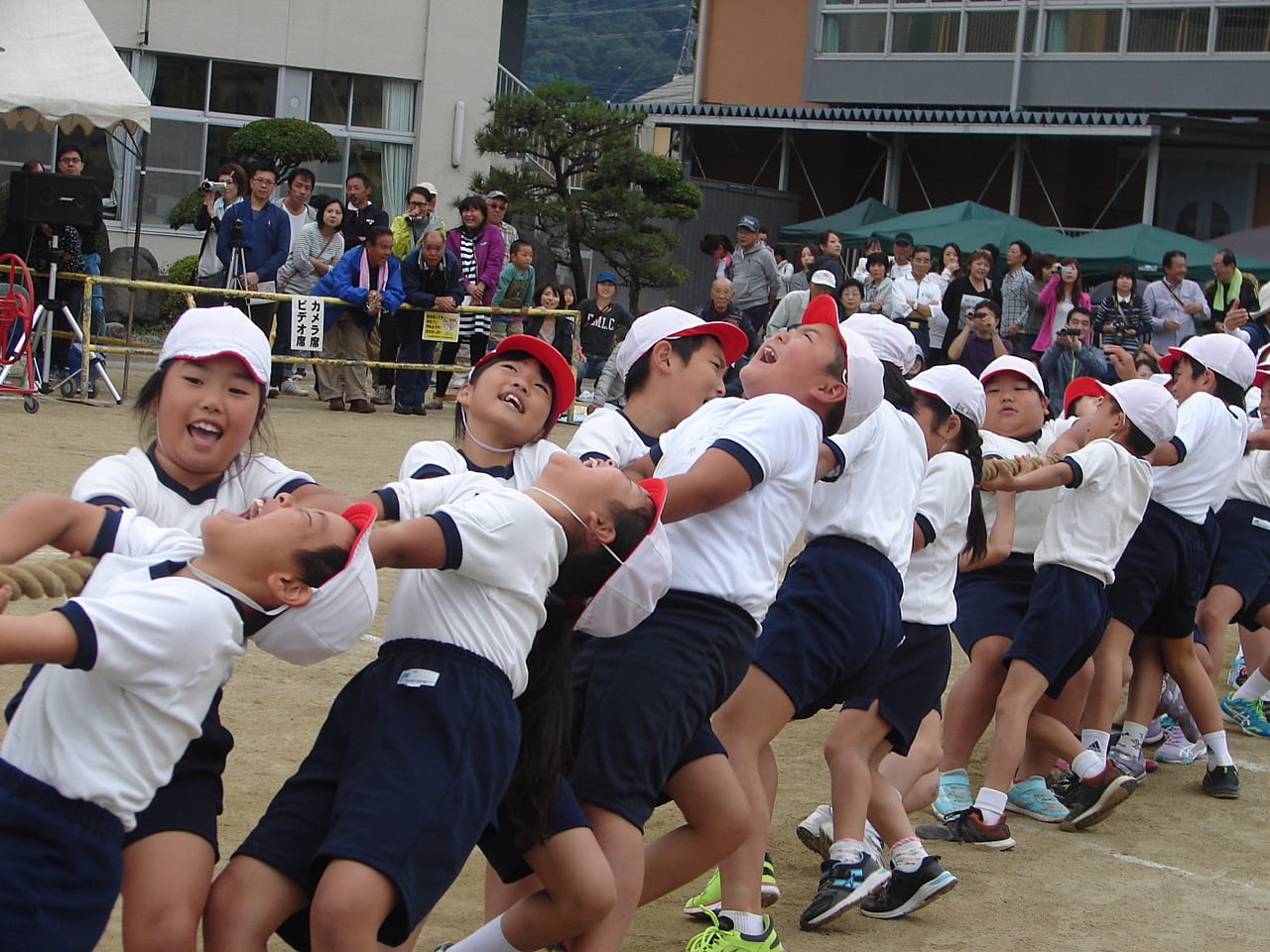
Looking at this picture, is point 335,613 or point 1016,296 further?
point 1016,296

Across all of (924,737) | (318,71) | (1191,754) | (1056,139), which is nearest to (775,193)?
(1056,139)

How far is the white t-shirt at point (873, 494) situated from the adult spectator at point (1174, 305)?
12486mm

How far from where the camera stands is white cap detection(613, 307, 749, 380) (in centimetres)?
457

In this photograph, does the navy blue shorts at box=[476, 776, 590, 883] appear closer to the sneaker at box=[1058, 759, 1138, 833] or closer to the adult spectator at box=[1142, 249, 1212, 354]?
the sneaker at box=[1058, 759, 1138, 833]

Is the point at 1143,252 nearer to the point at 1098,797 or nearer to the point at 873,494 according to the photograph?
the point at 1098,797

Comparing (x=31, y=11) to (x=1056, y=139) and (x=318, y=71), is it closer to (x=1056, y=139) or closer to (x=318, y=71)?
(x=318, y=71)

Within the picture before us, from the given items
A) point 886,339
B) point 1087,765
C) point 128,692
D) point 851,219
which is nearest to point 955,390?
point 886,339

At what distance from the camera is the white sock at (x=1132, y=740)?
23.1 ft

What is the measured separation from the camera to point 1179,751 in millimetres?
7543

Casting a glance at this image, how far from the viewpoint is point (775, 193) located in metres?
29.5

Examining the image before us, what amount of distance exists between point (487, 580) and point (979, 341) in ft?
40.0

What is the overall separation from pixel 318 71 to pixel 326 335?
12.2m

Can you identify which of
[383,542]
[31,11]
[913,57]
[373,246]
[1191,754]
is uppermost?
[913,57]

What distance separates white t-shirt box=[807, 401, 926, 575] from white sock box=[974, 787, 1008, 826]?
1483 millimetres
